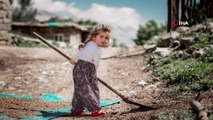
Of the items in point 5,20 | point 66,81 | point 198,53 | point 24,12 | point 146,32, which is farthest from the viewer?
point 24,12

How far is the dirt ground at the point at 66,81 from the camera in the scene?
4.85 meters

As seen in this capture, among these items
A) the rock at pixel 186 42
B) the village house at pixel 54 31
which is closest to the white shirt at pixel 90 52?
the rock at pixel 186 42

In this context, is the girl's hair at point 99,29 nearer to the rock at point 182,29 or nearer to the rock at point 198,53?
the rock at point 198,53

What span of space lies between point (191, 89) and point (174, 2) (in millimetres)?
7100

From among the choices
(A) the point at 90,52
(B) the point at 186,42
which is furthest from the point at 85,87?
(B) the point at 186,42

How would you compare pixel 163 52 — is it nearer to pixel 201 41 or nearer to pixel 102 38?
pixel 201 41

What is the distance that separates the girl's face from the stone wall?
403 inches

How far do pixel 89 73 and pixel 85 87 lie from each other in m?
0.21

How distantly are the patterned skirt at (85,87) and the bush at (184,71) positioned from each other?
2257 mm

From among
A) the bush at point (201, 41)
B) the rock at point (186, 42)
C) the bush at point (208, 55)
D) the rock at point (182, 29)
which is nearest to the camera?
the bush at point (208, 55)

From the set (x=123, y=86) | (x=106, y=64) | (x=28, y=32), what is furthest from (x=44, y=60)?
(x=28, y=32)

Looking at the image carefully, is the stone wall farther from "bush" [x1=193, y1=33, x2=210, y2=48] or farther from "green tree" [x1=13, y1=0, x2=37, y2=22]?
"green tree" [x1=13, y1=0, x2=37, y2=22]

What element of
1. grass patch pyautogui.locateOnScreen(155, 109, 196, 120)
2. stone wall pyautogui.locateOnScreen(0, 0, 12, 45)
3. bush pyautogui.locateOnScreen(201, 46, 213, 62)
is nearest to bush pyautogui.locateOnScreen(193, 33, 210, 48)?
bush pyautogui.locateOnScreen(201, 46, 213, 62)

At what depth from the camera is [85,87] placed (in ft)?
15.2
